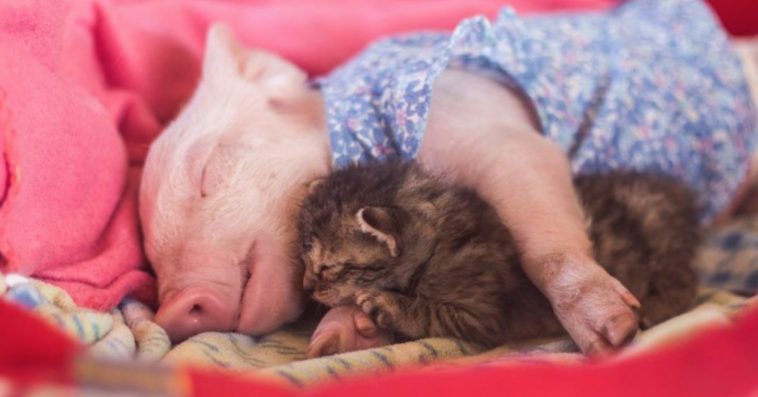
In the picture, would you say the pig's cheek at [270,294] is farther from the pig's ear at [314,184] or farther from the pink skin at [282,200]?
the pig's ear at [314,184]

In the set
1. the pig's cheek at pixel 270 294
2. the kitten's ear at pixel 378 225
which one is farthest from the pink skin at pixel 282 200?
the kitten's ear at pixel 378 225

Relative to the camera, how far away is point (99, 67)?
205cm

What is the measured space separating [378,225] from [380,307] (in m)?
0.14

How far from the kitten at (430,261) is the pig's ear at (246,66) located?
441 millimetres

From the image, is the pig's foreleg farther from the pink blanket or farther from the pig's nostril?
the pink blanket

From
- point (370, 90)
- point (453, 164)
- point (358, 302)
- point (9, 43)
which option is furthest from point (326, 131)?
point (9, 43)

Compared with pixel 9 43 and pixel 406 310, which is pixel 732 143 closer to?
pixel 406 310

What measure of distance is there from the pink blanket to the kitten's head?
1.27 feet

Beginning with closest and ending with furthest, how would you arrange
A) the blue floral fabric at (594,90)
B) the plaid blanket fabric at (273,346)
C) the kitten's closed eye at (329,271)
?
the plaid blanket fabric at (273,346), the kitten's closed eye at (329,271), the blue floral fabric at (594,90)

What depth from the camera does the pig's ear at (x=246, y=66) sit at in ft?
6.42

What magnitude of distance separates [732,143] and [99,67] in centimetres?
157

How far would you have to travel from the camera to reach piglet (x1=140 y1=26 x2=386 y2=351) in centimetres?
155

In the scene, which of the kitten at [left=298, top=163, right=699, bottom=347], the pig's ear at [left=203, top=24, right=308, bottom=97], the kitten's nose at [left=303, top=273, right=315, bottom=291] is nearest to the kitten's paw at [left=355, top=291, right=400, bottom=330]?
the kitten at [left=298, top=163, right=699, bottom=347]

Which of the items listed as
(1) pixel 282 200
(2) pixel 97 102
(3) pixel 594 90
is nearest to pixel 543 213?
(1) pixel 282 200
